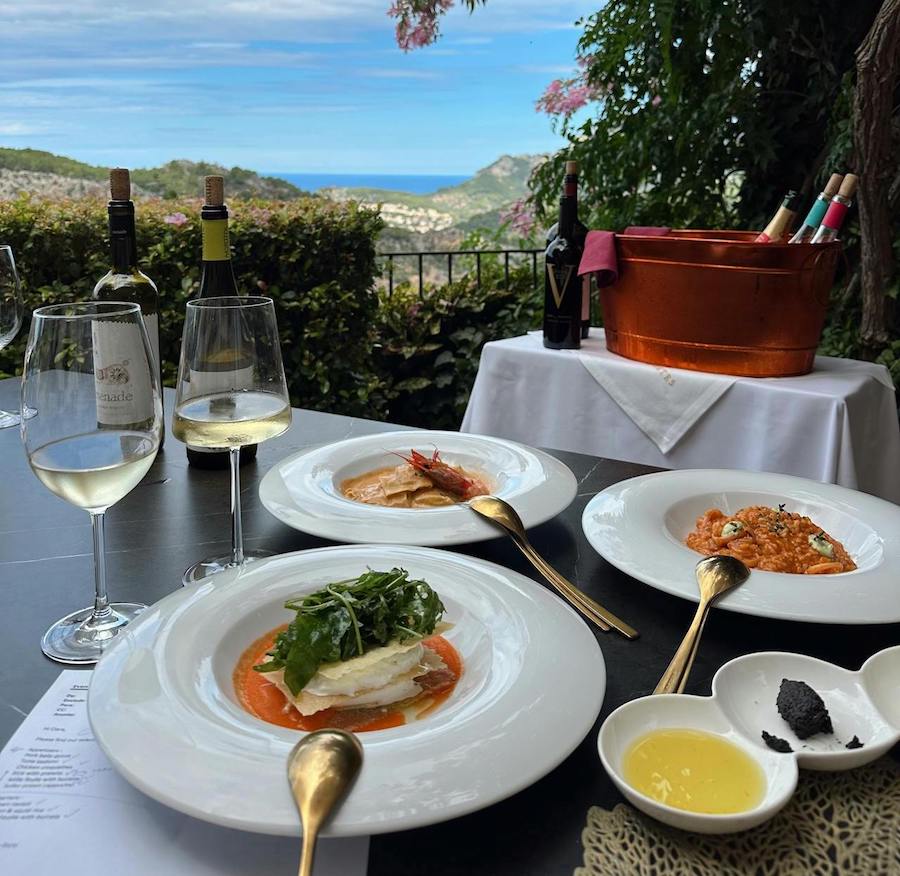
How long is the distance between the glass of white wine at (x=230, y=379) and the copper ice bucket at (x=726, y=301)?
154 centimetres

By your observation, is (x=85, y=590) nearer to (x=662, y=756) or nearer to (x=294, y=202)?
(x=662, y=756)

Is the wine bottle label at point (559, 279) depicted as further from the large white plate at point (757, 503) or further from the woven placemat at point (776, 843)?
the woven placemat at point (776, 843)

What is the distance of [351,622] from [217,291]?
2.72 ft

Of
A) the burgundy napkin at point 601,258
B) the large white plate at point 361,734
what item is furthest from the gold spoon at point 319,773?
the burgundy napkin at point 601,258

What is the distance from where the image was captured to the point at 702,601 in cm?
86

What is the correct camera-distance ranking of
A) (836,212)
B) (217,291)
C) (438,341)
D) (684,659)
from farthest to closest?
1. (438,341)
2. (836,212)
3. (217,291)
4. (684,659)

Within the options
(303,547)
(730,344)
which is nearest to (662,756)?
(303,547)

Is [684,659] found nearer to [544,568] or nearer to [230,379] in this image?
[544,568]

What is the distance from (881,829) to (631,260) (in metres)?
1.96

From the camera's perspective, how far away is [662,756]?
618 millimetres

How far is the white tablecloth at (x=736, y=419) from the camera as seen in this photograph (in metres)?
2.10

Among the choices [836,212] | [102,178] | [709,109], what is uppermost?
[709,109]

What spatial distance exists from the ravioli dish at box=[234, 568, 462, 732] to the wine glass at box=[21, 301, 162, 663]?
0.66 ft

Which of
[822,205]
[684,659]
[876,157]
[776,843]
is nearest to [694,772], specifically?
[776,843]
